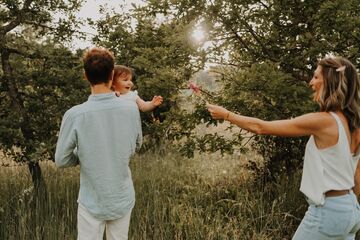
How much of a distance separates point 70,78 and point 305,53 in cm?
279

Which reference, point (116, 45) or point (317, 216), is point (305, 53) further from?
point (317, 216)

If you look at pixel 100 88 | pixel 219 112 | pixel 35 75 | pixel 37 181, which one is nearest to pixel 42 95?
pixel 35 75

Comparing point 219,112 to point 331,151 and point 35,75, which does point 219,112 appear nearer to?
point 331,151

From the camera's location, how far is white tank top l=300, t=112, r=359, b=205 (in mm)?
2520

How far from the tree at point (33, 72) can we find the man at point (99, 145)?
8.87 ft

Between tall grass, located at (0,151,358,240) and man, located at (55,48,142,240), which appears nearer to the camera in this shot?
man, located at (55,48,142,240)

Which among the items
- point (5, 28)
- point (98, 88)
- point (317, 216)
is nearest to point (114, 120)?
point (98, 88)

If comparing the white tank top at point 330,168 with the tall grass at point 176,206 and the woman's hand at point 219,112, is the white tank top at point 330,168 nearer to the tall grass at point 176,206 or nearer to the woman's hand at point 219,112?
the woman's hand at point 219,112

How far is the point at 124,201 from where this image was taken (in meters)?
2.87

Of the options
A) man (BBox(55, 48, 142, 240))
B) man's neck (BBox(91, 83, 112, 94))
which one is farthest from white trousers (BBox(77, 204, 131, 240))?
man's neck (BBox(91, 83, 112, 94))

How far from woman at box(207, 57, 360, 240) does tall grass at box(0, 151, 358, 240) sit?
212cm

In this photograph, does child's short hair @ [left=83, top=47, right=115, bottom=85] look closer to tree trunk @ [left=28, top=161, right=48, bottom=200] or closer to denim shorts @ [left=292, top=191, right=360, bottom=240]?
denim shorts @ [left=292, top=191, right=360, bottom=240]

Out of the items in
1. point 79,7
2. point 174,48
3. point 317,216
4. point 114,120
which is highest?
point 79,7

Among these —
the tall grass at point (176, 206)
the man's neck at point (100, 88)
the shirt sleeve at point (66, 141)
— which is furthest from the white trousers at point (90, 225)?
the tall grass at point (176, 206)
